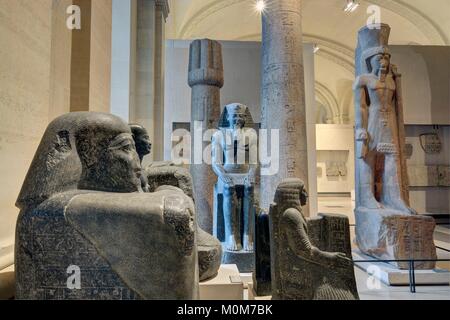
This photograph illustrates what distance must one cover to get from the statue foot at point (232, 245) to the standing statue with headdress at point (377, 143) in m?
2.06

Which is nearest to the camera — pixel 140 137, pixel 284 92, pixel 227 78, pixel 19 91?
pixel 19 91

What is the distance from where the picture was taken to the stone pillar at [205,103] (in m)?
5.48

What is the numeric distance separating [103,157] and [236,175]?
2.96m

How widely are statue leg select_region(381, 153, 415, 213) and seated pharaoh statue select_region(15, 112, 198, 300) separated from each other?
171 inches

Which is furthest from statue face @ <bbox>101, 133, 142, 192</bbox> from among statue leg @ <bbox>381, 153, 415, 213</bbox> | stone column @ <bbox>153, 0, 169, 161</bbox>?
stone column @ <bbox>153, 0, 169, 161</bbox>

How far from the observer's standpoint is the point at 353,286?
2105 mm

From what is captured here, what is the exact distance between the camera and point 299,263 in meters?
2.12

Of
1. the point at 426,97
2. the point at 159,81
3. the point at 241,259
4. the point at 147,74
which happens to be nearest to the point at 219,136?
the point at 241,259

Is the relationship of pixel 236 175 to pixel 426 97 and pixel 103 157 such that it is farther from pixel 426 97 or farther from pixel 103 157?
pixel 426 97

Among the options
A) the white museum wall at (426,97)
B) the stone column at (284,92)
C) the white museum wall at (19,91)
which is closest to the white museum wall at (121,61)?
the stone column at (284,92)

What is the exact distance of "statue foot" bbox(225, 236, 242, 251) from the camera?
158 inches

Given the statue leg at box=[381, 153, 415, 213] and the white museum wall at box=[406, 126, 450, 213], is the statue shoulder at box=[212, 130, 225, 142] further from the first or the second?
the white museum wall at box=[406, 126, 450, 213]

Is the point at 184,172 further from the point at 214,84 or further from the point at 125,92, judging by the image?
the point at 125,92
